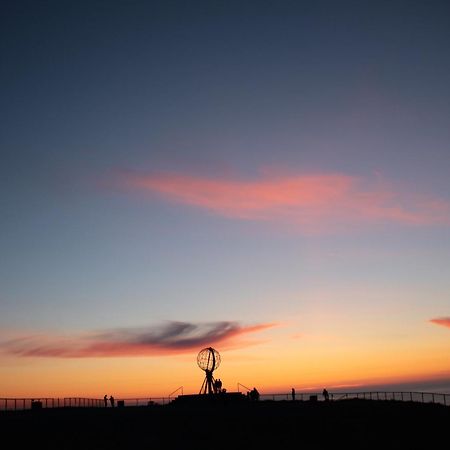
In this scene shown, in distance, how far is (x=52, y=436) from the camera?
37750mm

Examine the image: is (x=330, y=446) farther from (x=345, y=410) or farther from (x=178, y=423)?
(x=345, y=410)

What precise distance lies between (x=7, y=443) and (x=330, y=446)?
2111 centimetres

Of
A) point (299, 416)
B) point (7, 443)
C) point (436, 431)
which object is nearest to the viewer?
point (7, 443)

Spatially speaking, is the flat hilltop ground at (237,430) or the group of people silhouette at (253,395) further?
the group of people silhouette at (253,395)

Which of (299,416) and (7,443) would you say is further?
(299,416)

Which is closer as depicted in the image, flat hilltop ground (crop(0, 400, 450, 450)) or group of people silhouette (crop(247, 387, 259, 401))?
flat hilltop ground (crop(0, 400, 450, 450))

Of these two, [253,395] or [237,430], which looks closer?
Answer: [237,430]

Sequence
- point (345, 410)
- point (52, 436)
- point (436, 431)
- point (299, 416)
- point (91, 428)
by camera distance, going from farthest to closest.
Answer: point (345, 410) → point (299, 416) → point (436, 431) → point (91, 428) → point (52, 436)

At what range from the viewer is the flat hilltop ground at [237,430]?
3716 cm

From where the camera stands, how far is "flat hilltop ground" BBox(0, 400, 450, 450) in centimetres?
3716

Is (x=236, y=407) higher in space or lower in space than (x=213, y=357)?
lower

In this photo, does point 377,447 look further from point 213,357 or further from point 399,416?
point 213,357

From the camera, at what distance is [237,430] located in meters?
42.9

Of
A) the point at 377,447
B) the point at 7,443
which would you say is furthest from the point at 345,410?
the point at 7,443
